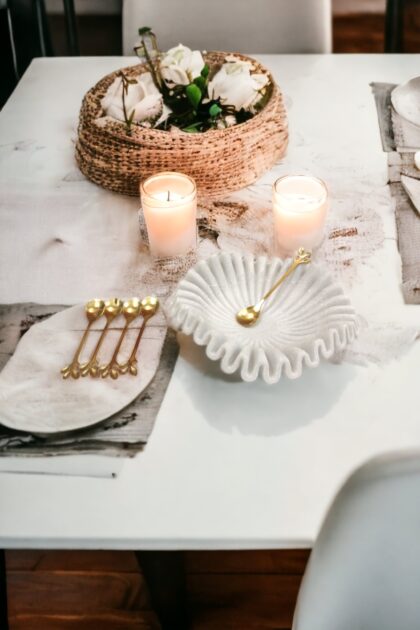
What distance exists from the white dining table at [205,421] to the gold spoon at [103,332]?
5 cm

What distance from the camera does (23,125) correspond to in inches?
45.8

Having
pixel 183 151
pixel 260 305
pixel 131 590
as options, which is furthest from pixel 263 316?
pixel 131 590

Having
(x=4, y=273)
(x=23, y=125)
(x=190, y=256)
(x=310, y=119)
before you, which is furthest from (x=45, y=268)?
(x=310, y=119)

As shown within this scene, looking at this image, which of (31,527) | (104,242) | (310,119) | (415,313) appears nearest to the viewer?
(31,527)

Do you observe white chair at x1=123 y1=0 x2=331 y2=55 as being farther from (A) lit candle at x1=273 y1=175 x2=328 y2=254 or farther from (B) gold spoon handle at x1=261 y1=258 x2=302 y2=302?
(B) gold spoon handle at x1=261 y1=258 x2=302 y2=302

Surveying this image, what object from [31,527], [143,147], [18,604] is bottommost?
[18,604]

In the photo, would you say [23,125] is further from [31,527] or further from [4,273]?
[31,527]

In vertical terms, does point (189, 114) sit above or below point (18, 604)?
above

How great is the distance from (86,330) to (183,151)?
0.98 feet

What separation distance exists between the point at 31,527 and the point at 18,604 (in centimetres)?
68

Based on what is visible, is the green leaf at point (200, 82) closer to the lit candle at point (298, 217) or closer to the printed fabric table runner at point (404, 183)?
the lit candle at point (298, 217)

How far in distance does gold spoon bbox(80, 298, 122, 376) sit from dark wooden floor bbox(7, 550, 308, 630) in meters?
0.60

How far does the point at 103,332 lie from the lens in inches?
29.6

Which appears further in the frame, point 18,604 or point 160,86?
point 18,604
